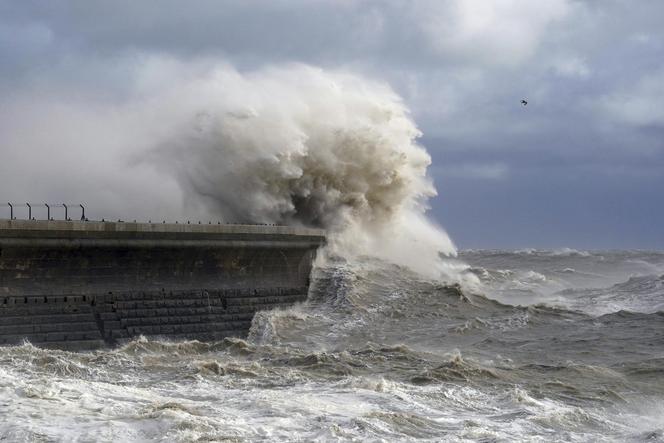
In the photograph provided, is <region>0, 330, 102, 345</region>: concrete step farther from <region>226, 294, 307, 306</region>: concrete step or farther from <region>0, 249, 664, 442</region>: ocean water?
<region>226, 294, 307, 306</region>: concrete step

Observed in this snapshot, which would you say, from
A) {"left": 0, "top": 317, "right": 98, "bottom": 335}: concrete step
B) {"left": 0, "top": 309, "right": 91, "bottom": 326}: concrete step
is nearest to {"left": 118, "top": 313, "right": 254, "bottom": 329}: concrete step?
{"left": 0, "top": 317, "right": 98, "bottom": 335}: concrete step

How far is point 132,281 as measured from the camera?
1380 centimetres

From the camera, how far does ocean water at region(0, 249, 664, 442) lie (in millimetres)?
7520

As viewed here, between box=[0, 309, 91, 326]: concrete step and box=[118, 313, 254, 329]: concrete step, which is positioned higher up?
box=[118, 313, 254, 329]: concrete step

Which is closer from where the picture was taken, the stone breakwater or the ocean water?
the ocean water

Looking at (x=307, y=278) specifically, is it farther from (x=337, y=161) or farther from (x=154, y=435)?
(x=154, y=435)

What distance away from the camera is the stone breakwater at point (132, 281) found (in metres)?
12.3

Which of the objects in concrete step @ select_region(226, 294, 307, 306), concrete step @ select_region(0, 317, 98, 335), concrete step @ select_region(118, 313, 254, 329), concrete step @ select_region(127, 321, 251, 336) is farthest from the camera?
concrete step @ select_region(226, 294, 307, 306)

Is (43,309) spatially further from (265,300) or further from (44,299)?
(265,300)

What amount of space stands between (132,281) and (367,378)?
5.32 metres

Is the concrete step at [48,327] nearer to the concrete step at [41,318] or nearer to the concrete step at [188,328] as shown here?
the concrete step at [41,318]

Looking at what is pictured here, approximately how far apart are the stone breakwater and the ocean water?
21.8 inches

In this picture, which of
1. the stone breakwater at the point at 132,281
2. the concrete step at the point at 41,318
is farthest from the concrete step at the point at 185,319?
the concrete step at the point at 41,318

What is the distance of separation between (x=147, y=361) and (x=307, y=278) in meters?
6.75
